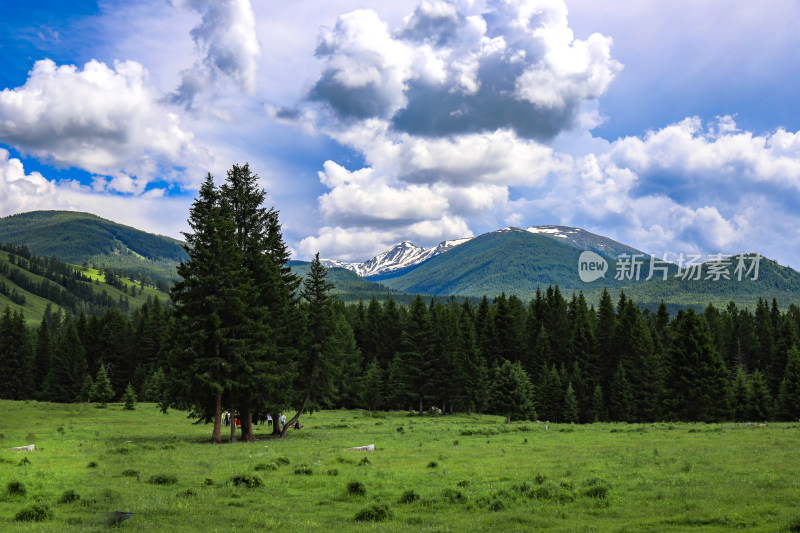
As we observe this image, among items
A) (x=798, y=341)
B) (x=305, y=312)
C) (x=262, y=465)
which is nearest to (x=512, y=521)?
(x=262, y=465)

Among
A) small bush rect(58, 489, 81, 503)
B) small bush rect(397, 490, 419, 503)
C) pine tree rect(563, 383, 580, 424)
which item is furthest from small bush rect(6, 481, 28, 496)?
pine tree rect(563, 383, 580, 424)

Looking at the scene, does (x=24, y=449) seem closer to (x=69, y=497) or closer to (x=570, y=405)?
(x=69, y=497)

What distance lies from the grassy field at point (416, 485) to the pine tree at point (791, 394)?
144ft

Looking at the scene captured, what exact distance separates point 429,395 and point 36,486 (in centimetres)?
7745

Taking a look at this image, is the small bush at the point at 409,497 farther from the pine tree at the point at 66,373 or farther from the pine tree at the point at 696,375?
the pine tree at the point at 66,373

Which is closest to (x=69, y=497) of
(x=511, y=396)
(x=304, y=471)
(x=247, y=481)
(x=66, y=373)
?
(x=247, y=481)

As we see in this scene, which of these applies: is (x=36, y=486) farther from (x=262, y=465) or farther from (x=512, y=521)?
(x=512, y=521)

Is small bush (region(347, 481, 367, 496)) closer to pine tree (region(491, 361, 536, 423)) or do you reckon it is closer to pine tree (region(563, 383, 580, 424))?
pine tree (region(491, 361, 536, 423))

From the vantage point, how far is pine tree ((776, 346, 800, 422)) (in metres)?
79.2

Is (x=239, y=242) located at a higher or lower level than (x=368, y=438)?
higher

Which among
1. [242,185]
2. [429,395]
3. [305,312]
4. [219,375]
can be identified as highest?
[242,185]

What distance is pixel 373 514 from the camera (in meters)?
18.4

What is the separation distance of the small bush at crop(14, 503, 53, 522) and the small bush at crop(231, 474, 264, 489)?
7.59 meters

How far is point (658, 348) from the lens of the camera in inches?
4102
